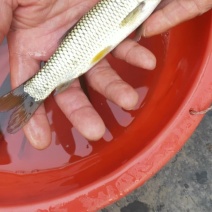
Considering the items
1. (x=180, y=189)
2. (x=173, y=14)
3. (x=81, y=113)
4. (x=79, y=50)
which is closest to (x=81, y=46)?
(x=79, y=50)

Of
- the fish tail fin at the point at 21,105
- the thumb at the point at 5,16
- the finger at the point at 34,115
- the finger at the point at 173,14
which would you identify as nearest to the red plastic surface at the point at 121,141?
the finger at the point at 173,14

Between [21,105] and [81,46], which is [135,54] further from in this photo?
[21,105]

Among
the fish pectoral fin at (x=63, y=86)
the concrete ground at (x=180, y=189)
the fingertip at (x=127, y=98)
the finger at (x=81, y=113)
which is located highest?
the fingertip at (x=127, y=98)

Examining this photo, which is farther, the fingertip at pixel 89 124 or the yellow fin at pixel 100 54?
the yellow fin at pixel 100 54

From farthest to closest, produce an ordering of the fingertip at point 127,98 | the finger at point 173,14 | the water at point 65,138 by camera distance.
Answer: the water at point 65,138 → the finger at point 173,14 → the fingertip at point 127,98

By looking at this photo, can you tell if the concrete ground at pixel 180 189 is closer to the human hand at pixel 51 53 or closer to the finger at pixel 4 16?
the human hand at pixel 51 53

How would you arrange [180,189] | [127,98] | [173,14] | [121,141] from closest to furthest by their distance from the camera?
[127,98]
[173,14]
[121,141]
[180,189]

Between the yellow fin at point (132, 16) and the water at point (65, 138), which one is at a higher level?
the yellow fin at point (132, 16)

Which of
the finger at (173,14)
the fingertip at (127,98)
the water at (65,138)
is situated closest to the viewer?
the fingertip at (127,98)
